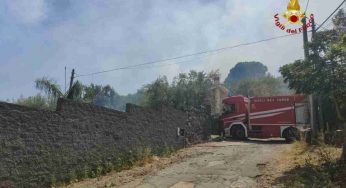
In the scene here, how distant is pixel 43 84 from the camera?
25344 millimetres

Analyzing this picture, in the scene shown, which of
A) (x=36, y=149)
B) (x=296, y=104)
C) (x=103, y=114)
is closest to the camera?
(x=36, y=149)

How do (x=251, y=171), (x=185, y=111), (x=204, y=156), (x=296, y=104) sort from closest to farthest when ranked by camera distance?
(x=251, y=171) → (x=204, y=156) → (x=185, y=111) → (x=296, y=104)

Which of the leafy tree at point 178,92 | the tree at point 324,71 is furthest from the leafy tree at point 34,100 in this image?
the tree at point 324,71

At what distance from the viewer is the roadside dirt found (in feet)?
39.0

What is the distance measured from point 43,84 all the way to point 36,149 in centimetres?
1456

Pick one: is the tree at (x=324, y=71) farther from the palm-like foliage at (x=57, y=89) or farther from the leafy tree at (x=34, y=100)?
the leafy tree at (x=34, y=100)

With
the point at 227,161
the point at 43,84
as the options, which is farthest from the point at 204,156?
the point at 43,84

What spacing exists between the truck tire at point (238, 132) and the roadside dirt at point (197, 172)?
8.44m

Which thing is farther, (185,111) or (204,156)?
(185,111)

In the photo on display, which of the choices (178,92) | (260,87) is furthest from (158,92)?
(260,87)

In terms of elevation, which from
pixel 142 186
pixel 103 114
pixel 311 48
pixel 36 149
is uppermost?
pixel 311 48

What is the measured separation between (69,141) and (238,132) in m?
15.8

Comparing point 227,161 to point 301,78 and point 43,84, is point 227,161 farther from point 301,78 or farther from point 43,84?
point 43,84

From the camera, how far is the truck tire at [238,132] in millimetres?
26667
